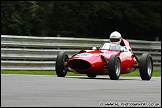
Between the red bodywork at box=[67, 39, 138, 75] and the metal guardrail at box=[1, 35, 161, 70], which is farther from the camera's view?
the metal guardrail at box=[1, 35, 161, 70]

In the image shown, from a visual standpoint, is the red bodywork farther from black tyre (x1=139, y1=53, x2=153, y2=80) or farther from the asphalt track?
the asphalt track

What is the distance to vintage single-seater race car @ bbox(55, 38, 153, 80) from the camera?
16.2 metres

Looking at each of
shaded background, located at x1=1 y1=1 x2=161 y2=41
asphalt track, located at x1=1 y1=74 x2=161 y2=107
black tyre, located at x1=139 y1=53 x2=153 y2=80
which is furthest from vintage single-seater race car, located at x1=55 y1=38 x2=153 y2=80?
shaded background, located at x1=1 y1=1 x2=161 y2=41

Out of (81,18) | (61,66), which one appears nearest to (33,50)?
(61,66)

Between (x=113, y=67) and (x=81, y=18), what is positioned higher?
(x=81, y=18)

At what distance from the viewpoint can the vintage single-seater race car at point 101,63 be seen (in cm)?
1621

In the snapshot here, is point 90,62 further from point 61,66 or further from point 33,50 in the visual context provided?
point 33,50

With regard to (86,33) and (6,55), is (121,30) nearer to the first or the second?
(86,33)

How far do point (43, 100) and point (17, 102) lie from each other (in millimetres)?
492

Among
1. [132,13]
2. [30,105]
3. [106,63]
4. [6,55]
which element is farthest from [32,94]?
[132,13]

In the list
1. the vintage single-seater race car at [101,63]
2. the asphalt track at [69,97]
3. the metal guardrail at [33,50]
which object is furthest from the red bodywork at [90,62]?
the asphalt track at [69,97]

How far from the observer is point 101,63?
54.5 ft

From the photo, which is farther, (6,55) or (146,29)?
(146,29)

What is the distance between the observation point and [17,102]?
8.46 meters
